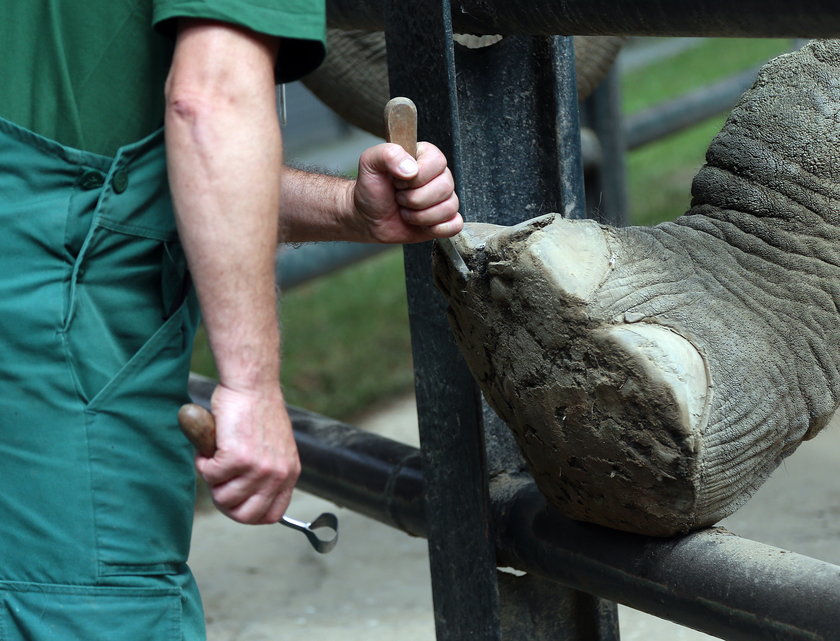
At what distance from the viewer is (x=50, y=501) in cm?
112

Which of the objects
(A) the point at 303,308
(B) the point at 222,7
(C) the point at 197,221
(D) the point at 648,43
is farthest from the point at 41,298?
(D) the point at 648,43

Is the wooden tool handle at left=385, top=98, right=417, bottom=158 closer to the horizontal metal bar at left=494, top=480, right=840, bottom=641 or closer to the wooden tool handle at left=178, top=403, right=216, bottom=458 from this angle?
the wooden tool handle at left=178, top=403, right=216, bottom=458

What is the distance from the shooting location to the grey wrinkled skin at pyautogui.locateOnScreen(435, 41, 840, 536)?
3.53ft

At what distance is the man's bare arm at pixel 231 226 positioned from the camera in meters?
1.03

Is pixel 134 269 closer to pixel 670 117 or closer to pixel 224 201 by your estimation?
pixel 224 201

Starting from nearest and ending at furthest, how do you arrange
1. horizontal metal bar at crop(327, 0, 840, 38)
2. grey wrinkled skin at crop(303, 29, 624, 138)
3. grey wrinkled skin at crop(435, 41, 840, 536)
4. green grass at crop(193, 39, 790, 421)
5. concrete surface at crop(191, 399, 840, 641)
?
horizontal metal bar at crop(327, 0, 840, 38), grey wrinkled skin at crop(435, 41, 840, 536), grey wrinkled skin at crop(303, 29, 624, 138), concrete surface at crop(191, 399, 840, 641), green grass at crop(193, 39, 790, 421)

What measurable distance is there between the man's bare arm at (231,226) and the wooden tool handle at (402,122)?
107mm

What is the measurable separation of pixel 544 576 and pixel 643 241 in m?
0.37

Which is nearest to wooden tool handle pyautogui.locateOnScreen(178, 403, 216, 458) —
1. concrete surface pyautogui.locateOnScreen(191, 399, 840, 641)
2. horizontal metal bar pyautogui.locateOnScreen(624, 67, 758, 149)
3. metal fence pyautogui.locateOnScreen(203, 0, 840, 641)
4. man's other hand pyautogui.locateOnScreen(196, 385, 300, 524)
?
man's other hand pyautogui.locateOnScreen(196, 385, 300, 524)

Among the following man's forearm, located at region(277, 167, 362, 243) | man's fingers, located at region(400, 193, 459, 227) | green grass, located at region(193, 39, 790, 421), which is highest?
man's fingers, located at region(400, 193, 459, 227)

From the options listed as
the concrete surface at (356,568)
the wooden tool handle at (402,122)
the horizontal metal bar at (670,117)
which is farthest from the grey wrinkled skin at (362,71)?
the horizontal metal bar at (670,117)

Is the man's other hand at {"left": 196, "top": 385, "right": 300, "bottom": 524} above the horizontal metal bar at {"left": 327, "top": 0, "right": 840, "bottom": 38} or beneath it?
beneath

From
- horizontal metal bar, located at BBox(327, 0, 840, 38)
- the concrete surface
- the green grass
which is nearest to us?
horizontal metal bar, located at BBox(327, 0, 840, 38)

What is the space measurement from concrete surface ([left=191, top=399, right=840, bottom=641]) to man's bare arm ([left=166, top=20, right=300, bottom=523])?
49.7 inches
